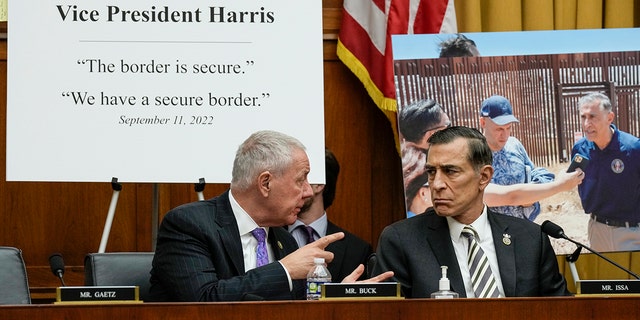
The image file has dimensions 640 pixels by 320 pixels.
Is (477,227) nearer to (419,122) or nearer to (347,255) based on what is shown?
(347,255)

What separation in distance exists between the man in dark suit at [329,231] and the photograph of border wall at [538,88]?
488 mm

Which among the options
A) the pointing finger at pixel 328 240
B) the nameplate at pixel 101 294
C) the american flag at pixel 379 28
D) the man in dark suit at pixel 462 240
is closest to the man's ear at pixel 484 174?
the man in dark suit at pixel 462 240

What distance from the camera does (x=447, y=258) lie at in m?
4.23

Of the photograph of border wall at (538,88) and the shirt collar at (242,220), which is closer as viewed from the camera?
the shirt collar at (242,220)

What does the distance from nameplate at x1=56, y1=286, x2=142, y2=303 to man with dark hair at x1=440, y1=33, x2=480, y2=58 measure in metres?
2.60

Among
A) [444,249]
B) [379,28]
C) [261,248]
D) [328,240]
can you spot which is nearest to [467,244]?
[444,249]

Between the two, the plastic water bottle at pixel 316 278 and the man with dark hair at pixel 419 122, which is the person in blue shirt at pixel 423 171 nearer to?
the man with dark hair at pixel 419 122

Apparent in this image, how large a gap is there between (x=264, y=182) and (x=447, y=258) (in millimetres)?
718

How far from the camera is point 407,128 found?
5461 mm

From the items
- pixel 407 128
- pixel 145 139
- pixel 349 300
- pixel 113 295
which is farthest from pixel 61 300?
pixel 407 128

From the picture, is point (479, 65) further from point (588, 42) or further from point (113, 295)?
point (113, 295)

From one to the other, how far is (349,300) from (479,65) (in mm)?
2537

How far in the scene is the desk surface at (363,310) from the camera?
312 cm

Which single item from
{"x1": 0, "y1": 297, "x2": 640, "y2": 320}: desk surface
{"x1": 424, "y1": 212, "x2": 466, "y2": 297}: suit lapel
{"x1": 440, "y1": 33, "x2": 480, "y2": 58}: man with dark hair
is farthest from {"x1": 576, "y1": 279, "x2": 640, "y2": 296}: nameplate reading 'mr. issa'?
{"x1": 440, "y1": 33, "x2": 480, "y2": 58}: man with dark hair
